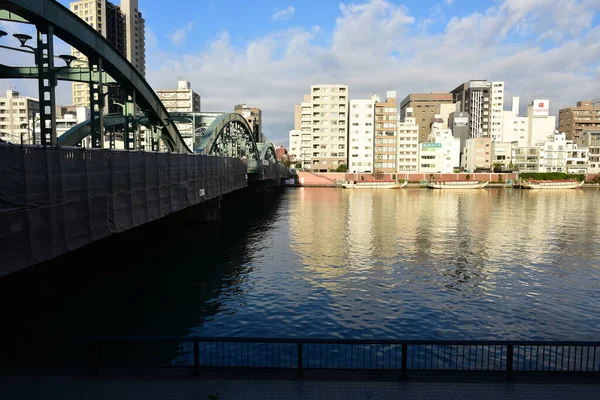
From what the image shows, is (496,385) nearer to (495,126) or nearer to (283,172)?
(283,172)

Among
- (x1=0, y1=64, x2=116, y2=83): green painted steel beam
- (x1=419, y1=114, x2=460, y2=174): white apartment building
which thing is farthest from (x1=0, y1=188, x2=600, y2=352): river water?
(x1=419, y1=114, x2=460, y2=174): white apartment building

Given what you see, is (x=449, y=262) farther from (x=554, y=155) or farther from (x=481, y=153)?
(x=554, y=155)

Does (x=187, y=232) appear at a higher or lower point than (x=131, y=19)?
lower

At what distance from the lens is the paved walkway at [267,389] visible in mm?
9664

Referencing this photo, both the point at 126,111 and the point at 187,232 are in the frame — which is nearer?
the point at 126,111

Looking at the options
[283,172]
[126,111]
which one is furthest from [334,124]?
[126,111]

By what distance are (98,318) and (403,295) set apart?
15975 mm

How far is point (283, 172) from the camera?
113750 mm

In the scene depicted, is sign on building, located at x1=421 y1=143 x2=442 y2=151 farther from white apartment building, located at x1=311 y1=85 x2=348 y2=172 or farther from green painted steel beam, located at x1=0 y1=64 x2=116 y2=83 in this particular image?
green painted steel beam, located at x1=0 y1=64 x2=116 y2=83

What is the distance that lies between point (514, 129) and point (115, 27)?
167 metres

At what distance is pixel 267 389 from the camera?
9.99m

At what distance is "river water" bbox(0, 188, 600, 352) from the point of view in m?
19.1

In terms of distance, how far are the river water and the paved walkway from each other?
776 cm

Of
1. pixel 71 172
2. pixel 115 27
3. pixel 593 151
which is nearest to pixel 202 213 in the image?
pixel 71 172
